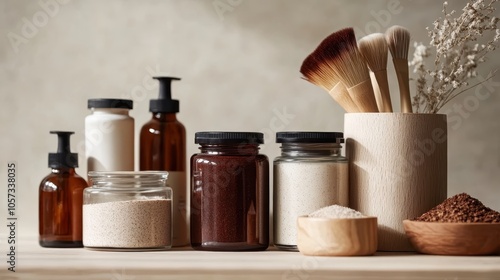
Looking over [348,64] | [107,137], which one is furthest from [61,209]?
[348,64]

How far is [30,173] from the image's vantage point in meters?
1.19

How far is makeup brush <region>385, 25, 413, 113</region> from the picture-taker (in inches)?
39.1

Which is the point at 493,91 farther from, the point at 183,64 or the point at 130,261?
the point at 130,261

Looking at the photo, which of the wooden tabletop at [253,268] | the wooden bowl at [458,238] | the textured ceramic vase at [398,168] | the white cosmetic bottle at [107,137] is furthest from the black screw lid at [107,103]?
the wooden bowl at [458,238]

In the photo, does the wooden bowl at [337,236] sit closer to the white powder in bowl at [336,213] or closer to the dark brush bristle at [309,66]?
the white powder in bowl at [336,213]

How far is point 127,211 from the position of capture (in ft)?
3.11

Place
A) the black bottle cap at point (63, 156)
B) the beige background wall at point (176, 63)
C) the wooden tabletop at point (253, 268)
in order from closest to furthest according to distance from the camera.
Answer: the wooden tabletop at point (253, 268)
the black bottle cap at point (63, 156)
the beige background wall at point (176, 63)

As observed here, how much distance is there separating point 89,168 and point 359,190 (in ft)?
1.25

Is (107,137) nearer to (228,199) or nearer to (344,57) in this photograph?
(228,199)

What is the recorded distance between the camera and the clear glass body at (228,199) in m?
0.96

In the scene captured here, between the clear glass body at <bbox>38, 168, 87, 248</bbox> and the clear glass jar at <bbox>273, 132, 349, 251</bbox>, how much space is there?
281mm

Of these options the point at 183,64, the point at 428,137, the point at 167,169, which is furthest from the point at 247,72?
the point at 428,137

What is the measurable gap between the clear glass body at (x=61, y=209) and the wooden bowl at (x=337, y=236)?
329 millimetres

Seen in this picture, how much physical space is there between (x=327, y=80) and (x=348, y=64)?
0.04 meters
